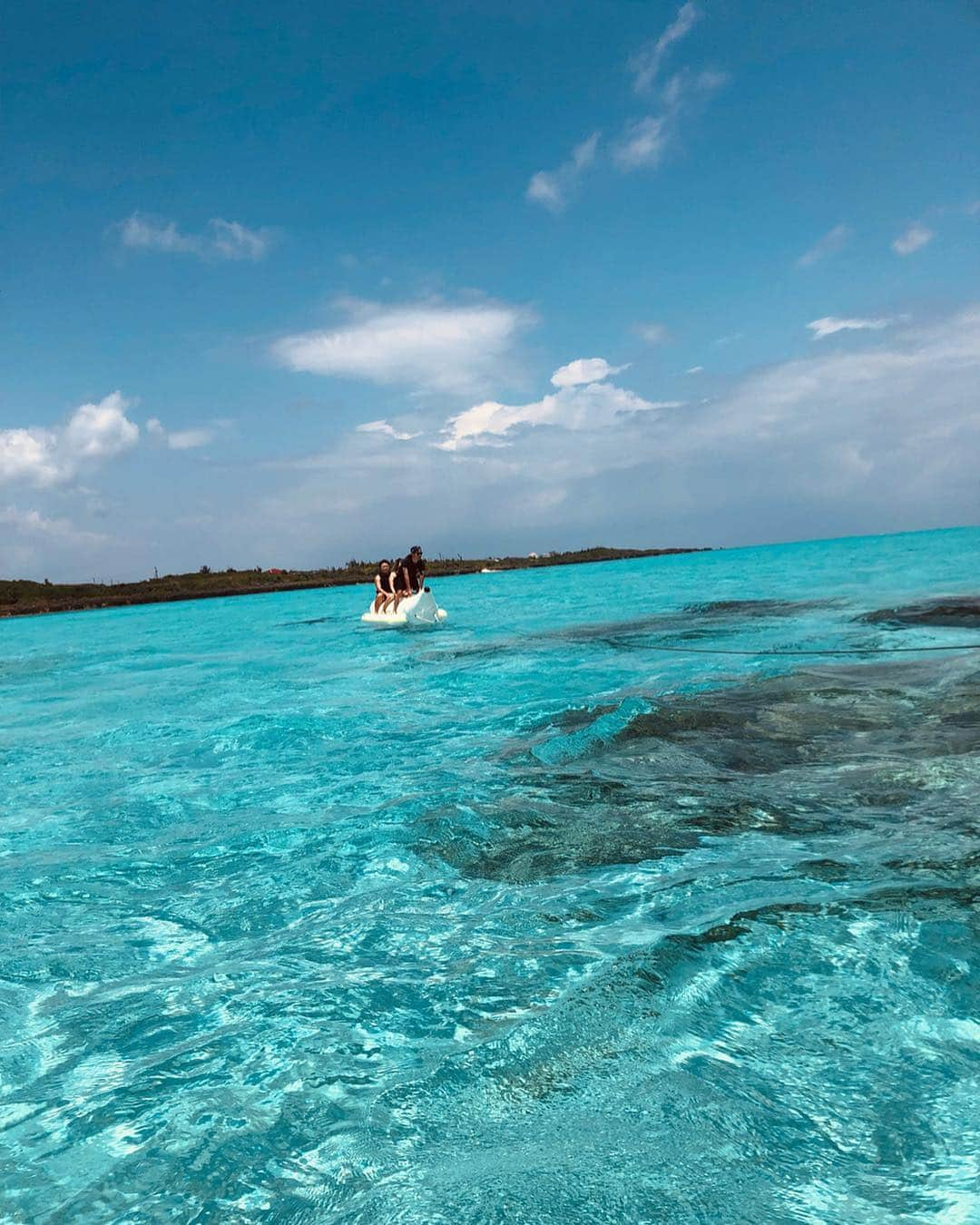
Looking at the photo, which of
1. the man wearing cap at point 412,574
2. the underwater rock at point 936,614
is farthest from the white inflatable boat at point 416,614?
the underwater rock at point 936,614

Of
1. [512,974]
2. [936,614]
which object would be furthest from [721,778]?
[936,614]

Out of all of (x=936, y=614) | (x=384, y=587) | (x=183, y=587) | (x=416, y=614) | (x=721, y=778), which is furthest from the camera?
(x=183, y=587)

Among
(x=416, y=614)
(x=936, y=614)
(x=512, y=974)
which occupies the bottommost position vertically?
(x=512, y=974)

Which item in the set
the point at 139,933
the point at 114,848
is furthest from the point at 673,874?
the point at 114,848

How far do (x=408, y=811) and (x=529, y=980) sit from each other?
3092 mm

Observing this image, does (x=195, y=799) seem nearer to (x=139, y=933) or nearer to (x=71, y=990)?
(x=139, y=933)

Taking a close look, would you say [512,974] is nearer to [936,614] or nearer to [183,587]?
[936,614]

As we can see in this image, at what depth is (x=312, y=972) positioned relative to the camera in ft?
13.8

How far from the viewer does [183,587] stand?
2995 inches

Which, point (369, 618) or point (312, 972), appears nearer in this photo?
point (312, 972)

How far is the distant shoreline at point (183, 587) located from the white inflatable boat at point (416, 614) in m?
48.6

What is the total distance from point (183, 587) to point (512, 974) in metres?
77.5

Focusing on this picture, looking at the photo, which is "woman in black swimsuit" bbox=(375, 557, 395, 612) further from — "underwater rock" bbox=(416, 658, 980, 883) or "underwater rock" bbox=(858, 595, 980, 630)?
"underwater rock" bbox=(416, 658, 980, 883)

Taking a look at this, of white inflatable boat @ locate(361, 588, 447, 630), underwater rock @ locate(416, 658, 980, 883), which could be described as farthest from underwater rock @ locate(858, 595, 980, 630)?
white inflatable boat @ locate(361, 588, 447, 630)
